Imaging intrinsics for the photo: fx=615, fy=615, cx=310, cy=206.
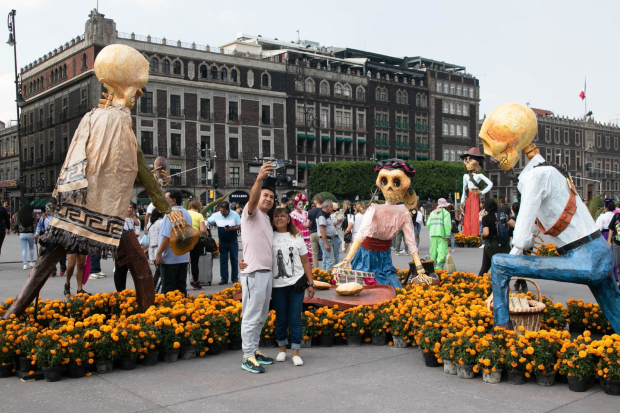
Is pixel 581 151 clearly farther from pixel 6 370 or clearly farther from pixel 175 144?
pixel 6 370

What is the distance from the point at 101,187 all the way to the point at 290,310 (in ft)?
7.06

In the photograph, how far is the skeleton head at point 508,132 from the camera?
548cm

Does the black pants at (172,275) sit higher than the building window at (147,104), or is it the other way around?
the building window at (147,104)

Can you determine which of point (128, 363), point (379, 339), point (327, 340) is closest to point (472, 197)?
point (379, 339)

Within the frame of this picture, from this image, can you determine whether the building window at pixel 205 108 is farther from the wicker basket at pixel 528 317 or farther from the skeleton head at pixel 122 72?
the wicker basket at pixel 528 317

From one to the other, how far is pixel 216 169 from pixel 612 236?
149 ft

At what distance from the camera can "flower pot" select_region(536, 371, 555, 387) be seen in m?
4.88

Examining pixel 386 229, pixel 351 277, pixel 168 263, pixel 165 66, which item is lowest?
pixel 351 277

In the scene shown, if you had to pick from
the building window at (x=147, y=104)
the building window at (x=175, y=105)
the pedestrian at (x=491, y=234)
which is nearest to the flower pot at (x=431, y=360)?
the pedestrian at (x=491, y=234)

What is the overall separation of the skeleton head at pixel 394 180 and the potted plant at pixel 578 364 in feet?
12.1

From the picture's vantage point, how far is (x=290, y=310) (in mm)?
5754

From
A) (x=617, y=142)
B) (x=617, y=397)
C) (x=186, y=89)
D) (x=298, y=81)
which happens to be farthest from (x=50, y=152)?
(x=617, y=142)

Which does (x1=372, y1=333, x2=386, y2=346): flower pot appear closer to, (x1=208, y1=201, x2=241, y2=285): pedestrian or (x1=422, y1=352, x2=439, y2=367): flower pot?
(x1=422, y1=352, x2=439, y2=367): flower pot

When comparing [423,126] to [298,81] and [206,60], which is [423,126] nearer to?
[298,81]
